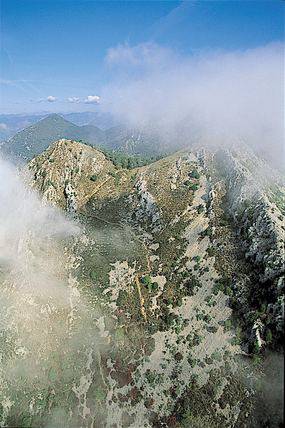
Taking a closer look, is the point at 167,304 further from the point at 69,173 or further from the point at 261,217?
the point at 69,173

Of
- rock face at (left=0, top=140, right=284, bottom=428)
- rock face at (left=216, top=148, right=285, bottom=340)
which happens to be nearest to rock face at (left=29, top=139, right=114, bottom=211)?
rock face at (left=0, top=140, right=284, bottom=428)

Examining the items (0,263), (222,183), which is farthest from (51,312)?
(222,183)

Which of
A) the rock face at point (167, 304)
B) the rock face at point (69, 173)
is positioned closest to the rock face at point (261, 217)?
the rock face at point (167, 304)

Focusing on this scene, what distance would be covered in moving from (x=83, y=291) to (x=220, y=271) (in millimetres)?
43102

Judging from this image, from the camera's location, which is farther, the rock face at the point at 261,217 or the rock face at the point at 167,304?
the rock face at the point at 261,217

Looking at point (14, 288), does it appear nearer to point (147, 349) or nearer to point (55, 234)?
point (55, 234)

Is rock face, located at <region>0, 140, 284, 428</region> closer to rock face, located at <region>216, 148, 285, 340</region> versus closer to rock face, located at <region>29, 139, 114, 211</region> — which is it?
rock face, located at <region>216, 148, 285, 340</region>

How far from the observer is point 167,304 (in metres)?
113

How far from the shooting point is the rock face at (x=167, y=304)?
9281 centimetres

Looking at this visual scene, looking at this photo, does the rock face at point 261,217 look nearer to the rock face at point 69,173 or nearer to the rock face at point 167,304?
the rock face at point 167,304

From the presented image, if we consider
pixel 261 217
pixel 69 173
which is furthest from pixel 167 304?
pixel 69 173

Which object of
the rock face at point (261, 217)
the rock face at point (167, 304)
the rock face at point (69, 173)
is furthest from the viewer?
the rock face at point (69, 173)

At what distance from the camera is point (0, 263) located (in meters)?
135

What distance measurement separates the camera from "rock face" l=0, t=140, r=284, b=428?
92812 mm
